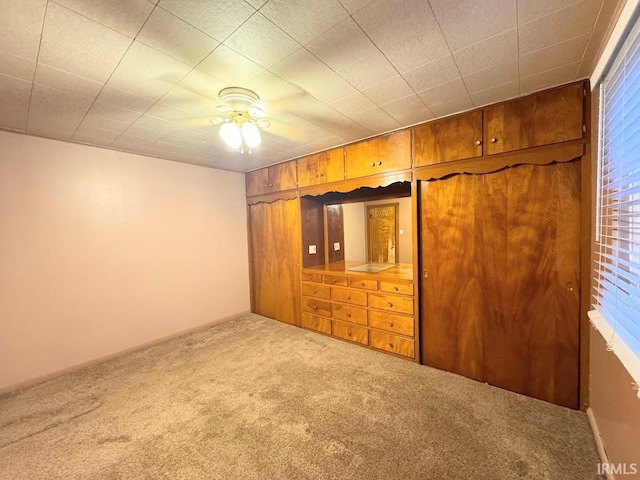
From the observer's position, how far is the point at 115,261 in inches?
116

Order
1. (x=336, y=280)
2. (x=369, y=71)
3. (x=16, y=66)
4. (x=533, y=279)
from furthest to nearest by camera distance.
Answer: (x=336, y=280)
(x=533, y=279)
(x=369, y=71)
(x=16, y=66)

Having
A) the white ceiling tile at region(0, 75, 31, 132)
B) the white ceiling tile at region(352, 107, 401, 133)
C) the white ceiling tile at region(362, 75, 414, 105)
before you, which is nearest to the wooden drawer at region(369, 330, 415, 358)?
the white ceiling tile at region(352, 107, 401, 133)

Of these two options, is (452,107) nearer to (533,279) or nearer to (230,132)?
(533,279)

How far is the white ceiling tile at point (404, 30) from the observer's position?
1135 mm

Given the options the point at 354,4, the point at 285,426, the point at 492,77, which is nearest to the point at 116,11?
the point at 354,4

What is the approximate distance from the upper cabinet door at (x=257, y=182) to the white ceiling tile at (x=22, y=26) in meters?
2.58

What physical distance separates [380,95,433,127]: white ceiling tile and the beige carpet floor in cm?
231

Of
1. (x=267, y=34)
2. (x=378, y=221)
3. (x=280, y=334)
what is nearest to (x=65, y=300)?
(x=280, y=334)

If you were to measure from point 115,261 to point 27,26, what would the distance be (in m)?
2.37

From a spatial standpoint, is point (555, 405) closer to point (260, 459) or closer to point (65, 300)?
point (260, 459)

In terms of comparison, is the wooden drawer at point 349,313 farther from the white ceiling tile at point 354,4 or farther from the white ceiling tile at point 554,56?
the white ceiling tile at point 354,4

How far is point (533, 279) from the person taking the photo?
195cm

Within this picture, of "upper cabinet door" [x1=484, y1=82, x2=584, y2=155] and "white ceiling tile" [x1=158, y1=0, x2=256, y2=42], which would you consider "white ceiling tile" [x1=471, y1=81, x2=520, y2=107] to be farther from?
"white ceiling tile" [x1=158, y1=0, x2=256, y2=42]

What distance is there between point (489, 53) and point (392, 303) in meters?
2.11
